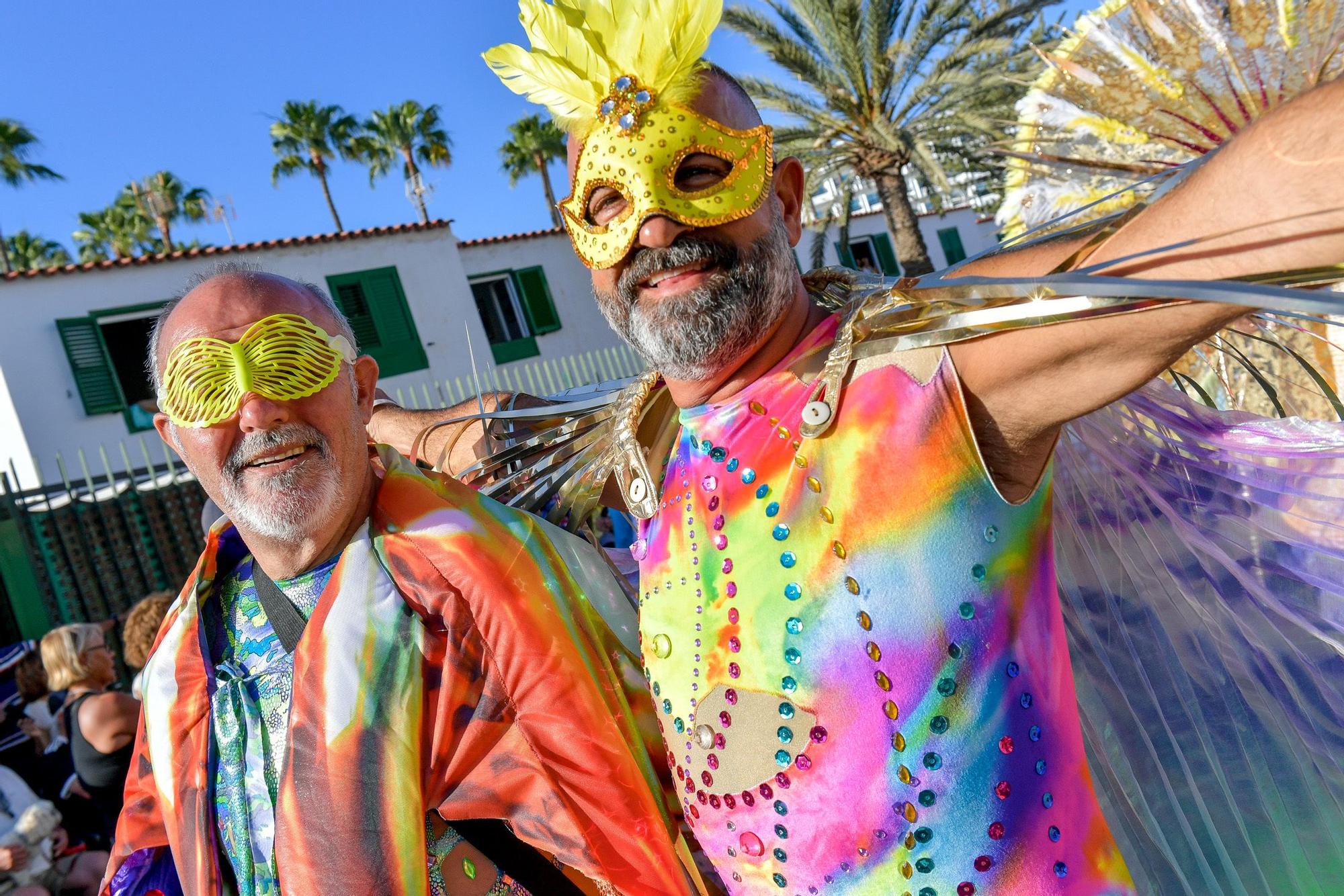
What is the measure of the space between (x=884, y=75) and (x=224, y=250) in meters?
8.13

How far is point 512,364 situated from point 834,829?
45.5 ft

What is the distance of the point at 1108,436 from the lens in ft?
5.32

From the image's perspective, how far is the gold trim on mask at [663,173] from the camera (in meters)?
1.55

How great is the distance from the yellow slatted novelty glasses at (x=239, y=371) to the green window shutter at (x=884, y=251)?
68.3 ft

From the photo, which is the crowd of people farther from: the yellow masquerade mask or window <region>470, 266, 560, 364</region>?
window <region>470, 266, 560, 364</region>

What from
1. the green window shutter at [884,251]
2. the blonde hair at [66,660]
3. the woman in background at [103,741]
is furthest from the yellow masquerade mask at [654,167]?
the green window shutter at [884,251]

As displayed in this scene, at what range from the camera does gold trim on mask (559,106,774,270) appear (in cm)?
155

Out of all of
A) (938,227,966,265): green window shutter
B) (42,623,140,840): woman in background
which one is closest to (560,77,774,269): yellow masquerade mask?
(42,623,140,840): woman in background

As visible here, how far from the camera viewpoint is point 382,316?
13359mm

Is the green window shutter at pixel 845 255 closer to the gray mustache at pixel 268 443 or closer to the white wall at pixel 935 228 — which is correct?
the white wall at pixel 935 228

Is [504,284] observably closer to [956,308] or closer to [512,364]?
[512,364]

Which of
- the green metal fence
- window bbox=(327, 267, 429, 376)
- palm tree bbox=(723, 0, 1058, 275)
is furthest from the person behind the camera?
window bbox=(327, 267, 429, 376)

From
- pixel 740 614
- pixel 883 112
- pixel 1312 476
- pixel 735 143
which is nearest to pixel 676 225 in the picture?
pixel 735 143

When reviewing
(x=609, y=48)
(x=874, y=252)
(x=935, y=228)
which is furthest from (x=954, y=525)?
(x=935, y=228)
